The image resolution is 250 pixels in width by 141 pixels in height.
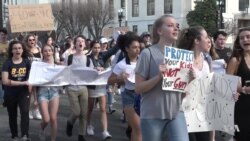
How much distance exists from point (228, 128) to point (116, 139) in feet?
12.6

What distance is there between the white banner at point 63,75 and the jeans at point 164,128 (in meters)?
3.89

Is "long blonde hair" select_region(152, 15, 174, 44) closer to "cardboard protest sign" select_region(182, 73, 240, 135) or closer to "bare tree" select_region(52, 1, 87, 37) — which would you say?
"cardboard protest sign" select_region(182, 73, 240, 135)

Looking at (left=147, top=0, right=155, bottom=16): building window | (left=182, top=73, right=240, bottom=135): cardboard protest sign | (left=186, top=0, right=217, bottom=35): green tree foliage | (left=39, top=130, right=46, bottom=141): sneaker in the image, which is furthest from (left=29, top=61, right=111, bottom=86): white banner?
(left=147, top=0, right=155, bottom=16): building window

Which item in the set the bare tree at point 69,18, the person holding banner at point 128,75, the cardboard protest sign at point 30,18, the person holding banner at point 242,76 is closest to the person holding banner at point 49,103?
the person holding banner at point 128,75

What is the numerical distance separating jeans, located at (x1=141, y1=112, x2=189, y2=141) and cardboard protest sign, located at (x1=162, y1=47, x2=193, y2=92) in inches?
11.5

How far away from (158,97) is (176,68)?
305 millimetres

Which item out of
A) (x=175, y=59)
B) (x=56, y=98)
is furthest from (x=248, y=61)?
(x=56, y=98)

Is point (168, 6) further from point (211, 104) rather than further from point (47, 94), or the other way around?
point (211, 104)

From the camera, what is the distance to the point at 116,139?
9172 millimetres

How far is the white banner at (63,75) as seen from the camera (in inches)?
337

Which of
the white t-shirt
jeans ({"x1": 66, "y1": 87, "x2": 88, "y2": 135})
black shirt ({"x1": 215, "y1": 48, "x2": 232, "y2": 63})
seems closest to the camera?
the white t-shirt

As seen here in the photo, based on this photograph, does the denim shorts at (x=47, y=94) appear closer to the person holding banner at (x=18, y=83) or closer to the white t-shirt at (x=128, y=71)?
the person holding banner at (x=18, y=83)

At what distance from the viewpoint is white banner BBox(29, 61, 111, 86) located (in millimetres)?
8562

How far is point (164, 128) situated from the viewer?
4887 millimetres
